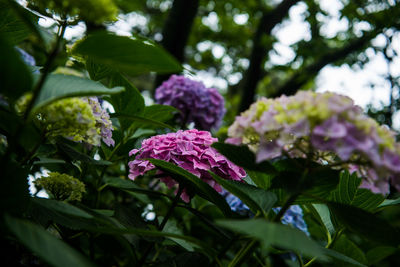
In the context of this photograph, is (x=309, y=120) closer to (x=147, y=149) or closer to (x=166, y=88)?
(x=147, y=149)

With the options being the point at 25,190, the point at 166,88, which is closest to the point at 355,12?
the point at 166,88

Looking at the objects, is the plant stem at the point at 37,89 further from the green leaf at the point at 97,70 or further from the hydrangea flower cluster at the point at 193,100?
the hydrangea flower cluster at the point at 193,100

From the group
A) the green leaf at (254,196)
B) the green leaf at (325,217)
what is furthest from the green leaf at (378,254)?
the green leaf at (254,196)

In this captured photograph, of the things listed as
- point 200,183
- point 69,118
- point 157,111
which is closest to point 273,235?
point 200,183

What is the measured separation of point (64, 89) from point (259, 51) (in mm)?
4291

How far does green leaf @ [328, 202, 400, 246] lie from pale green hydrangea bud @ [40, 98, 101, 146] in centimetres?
56

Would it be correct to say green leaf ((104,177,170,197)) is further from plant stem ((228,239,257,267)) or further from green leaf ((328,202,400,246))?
green leaf ((328,202,400,246))

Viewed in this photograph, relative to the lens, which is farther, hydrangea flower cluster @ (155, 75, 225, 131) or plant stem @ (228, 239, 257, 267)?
hydrangea flower cluster @ (155, 75, 225, 131)

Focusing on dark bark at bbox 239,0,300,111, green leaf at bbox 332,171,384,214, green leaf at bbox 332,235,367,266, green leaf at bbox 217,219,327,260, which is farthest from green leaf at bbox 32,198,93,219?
dark bark at bbox 239,0,300,111

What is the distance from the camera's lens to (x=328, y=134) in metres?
0.67

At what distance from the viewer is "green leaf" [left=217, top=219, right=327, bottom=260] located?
56 cm

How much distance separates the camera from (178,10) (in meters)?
3.06

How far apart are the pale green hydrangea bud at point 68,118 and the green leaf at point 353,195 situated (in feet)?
2.27

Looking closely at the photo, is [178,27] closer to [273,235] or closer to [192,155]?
[192,155]
